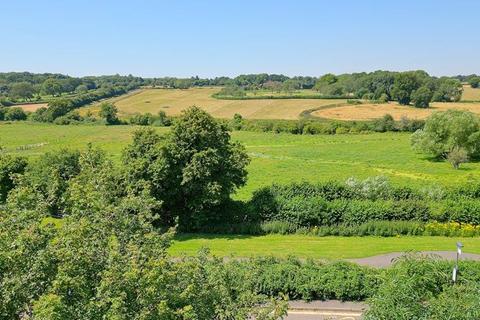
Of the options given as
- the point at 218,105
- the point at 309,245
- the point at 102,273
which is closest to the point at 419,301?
the point at 102,273

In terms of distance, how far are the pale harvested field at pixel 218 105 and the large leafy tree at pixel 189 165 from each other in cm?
7527

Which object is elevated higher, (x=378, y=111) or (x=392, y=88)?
(x=392, y=88)

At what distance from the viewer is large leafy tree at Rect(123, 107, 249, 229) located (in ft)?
107

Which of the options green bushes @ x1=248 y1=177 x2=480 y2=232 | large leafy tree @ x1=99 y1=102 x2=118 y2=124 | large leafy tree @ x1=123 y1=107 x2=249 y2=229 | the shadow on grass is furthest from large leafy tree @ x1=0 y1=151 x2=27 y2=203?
large leafy tree @ x1=99 y1=102 x2=118 y2=124

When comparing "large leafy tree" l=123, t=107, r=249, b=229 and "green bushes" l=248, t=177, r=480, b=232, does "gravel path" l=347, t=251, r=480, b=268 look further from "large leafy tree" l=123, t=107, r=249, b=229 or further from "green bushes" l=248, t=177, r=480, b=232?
"large leafy tree" l=123, t=107, r=249, b=229

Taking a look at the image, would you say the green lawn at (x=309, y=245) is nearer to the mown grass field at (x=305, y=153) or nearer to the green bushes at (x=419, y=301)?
the green bushes at (x=419, y=301)

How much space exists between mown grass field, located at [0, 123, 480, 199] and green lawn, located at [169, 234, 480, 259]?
1389cm

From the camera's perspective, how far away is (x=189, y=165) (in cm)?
3272

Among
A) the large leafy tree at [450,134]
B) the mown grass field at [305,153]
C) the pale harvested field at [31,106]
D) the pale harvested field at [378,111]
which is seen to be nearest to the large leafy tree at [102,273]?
the mown grass field at [305,153]

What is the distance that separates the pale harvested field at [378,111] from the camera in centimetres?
10600

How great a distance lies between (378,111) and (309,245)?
296 ft

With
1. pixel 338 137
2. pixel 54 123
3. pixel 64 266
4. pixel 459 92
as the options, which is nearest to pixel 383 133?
pixel 338 137

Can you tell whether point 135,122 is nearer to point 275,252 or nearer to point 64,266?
point 275,252

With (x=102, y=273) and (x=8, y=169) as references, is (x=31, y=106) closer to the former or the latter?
(x=8, y=169)
